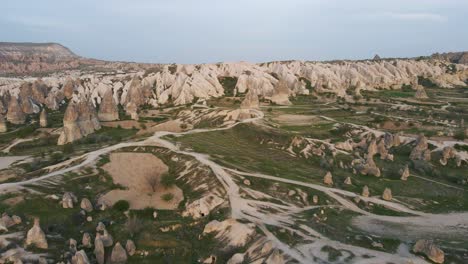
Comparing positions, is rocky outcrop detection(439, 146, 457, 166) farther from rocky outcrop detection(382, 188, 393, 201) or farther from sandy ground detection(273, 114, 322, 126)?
sandy ground detection(273, 114, 322, 126)

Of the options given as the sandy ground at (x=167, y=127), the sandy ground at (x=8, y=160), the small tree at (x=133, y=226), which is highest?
the sandy ground at (x=167, y=127)

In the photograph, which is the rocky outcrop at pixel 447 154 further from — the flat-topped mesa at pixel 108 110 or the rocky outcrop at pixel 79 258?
the flat-topped mesa at pixel 108 110

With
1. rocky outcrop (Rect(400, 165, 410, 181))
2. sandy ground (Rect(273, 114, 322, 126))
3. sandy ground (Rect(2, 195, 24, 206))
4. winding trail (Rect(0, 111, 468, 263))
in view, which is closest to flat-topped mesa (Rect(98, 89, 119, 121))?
sandy ground (Rect(273, 114, 322, 126))

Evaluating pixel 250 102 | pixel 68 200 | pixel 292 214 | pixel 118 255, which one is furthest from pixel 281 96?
pixel 118 255

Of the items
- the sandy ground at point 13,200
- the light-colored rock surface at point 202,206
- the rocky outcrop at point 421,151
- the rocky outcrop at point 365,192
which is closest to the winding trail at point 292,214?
the rocky outcrop at point 365,192

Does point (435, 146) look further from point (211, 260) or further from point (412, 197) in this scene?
point (211, 260)

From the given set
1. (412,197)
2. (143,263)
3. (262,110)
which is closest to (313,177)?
(412,197)
